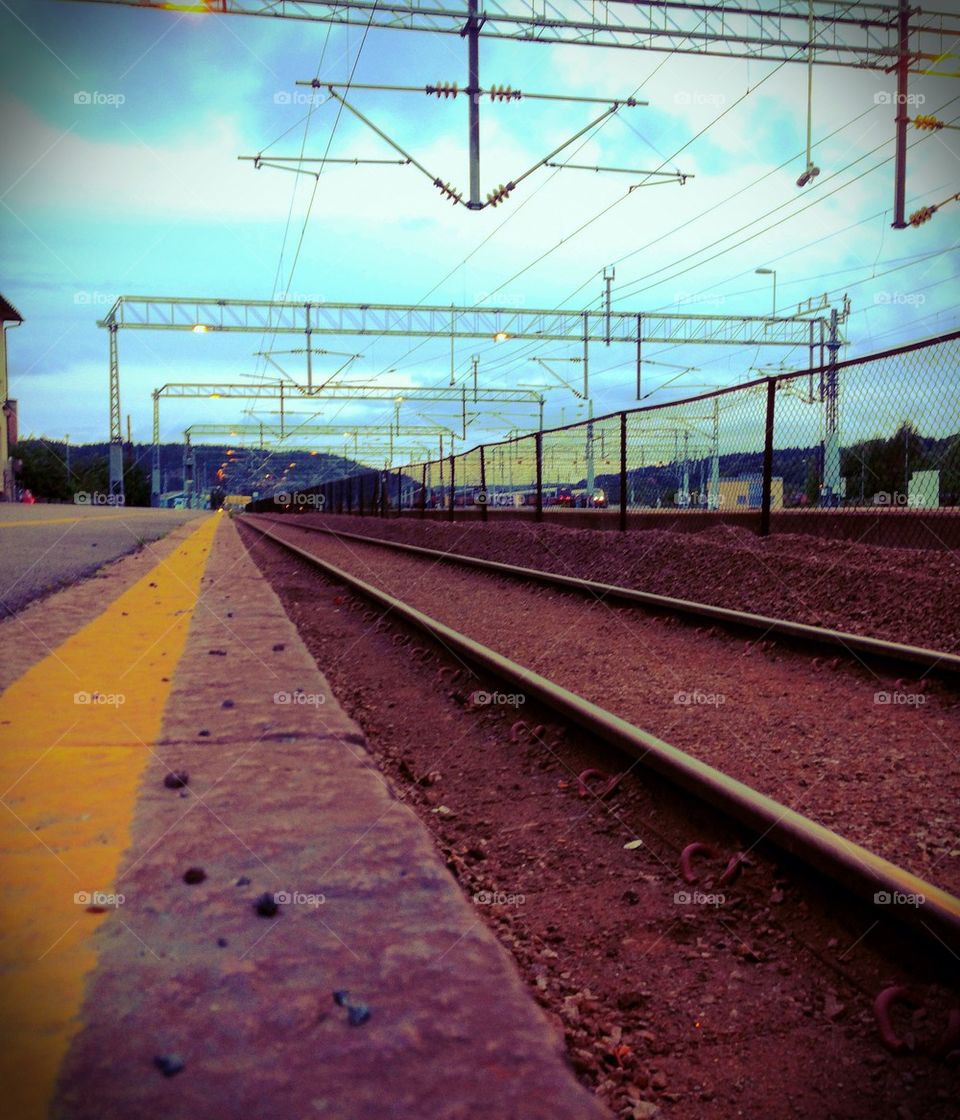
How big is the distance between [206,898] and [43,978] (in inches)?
A: 13.0

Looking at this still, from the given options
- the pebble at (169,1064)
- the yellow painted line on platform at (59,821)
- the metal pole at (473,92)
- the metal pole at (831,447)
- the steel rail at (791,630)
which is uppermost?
the metal pole at (473,92)

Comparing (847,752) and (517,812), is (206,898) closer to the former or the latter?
(517,812)

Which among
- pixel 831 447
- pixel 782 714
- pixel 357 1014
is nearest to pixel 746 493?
pixel 831 447

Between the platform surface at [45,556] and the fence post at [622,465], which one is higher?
the fence post at [622,465]

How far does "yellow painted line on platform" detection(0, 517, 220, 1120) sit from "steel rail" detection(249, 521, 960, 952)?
64.1 inches

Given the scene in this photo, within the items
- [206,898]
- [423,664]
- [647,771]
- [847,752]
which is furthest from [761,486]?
[206,898]

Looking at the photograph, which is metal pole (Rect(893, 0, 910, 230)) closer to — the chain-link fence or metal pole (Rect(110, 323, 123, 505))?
the chain-link fence

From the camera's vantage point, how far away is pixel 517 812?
3.17 meters

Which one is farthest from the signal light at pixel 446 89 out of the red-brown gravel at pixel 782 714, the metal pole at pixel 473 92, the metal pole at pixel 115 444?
the metal pole at pixel 115 444

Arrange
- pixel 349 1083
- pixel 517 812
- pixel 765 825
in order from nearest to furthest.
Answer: pixel 349 1083, pixel 765 825, pixel 517 812

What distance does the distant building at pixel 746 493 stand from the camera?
438 inches

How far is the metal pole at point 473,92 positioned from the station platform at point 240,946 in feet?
33.4

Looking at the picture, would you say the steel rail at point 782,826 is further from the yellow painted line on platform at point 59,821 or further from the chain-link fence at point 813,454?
the chain-link fence at point 813,454

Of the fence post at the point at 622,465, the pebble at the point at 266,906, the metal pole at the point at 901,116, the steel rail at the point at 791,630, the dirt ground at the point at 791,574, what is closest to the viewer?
the pebble at the point at 266,906
